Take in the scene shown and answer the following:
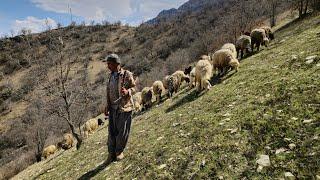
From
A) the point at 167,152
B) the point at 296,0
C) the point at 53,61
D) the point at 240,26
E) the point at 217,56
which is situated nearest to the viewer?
the point at 167,152

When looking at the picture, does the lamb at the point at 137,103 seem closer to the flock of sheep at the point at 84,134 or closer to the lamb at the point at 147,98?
the lamb at the point at 147,98

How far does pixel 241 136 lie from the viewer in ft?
23.2

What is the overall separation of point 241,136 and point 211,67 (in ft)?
26.7

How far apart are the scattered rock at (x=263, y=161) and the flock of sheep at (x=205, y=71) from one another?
790cm

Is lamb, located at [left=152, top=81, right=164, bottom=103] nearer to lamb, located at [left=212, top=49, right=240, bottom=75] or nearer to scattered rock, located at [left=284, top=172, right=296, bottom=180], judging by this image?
lamb, located at [left=212, top=49, right=240, bottom=75]

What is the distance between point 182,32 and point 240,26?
37278 mm

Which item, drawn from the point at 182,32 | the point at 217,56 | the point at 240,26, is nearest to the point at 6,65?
the point at 182,32

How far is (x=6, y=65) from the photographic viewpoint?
7600 centimetres

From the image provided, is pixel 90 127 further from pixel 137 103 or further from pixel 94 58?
pixel 94 58

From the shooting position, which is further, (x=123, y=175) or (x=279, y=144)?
(x=123, y=175)

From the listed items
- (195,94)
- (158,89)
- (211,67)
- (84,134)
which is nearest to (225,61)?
(211,67)

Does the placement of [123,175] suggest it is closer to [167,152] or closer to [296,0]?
[167,152]

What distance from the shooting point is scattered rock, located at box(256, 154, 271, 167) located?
5.79 m

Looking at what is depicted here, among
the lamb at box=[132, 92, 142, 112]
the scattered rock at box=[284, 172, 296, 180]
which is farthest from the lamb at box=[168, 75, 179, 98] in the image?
the scattered rock at box=[284, 172, 296, 180]
